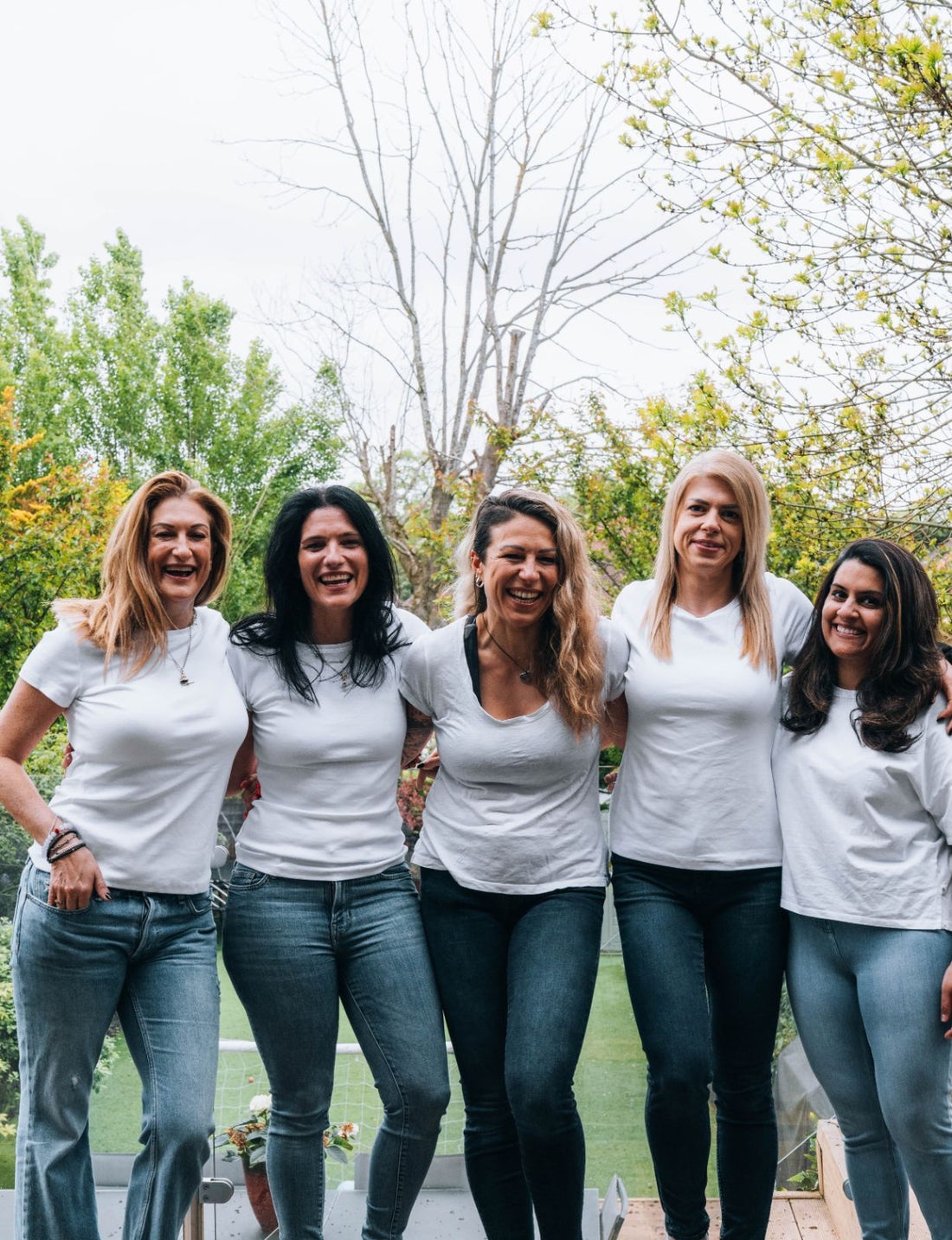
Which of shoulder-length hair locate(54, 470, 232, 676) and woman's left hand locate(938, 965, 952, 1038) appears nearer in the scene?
woman's left hand locate(938, 965, 952, 1038)

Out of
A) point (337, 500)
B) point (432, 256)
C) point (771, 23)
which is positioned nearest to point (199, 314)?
point (432, 256)

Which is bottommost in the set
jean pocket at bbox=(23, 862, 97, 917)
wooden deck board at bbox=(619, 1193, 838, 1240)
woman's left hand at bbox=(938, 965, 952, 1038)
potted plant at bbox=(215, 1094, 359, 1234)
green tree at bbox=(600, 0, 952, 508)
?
wooden deck board at bbox=(619, 1193, 838, 1240)

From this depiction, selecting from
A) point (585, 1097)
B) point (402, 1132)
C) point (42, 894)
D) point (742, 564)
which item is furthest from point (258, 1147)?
point (742, 564)

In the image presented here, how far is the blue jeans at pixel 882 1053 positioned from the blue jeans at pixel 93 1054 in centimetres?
110

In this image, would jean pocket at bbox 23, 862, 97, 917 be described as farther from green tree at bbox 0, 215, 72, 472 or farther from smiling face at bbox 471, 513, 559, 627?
green tree at bbox 0, 215, 72, 472

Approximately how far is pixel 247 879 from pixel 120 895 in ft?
0.77

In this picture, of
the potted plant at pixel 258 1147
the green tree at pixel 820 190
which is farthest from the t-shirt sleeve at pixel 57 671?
the green tree at pixel 820 190

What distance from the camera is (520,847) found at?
2035 millimetres

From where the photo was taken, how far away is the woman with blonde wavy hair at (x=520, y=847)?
1972 millimetres

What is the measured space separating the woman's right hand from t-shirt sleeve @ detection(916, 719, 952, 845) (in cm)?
146

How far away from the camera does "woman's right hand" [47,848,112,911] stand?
1890mm

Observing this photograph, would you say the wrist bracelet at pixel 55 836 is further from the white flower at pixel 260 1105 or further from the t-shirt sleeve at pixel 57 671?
the white flower at pixel 260 1105

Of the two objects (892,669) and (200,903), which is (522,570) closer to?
(892,669)

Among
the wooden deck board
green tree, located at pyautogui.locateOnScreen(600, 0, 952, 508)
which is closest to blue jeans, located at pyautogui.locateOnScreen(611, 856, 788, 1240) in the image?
the wooden deck board
